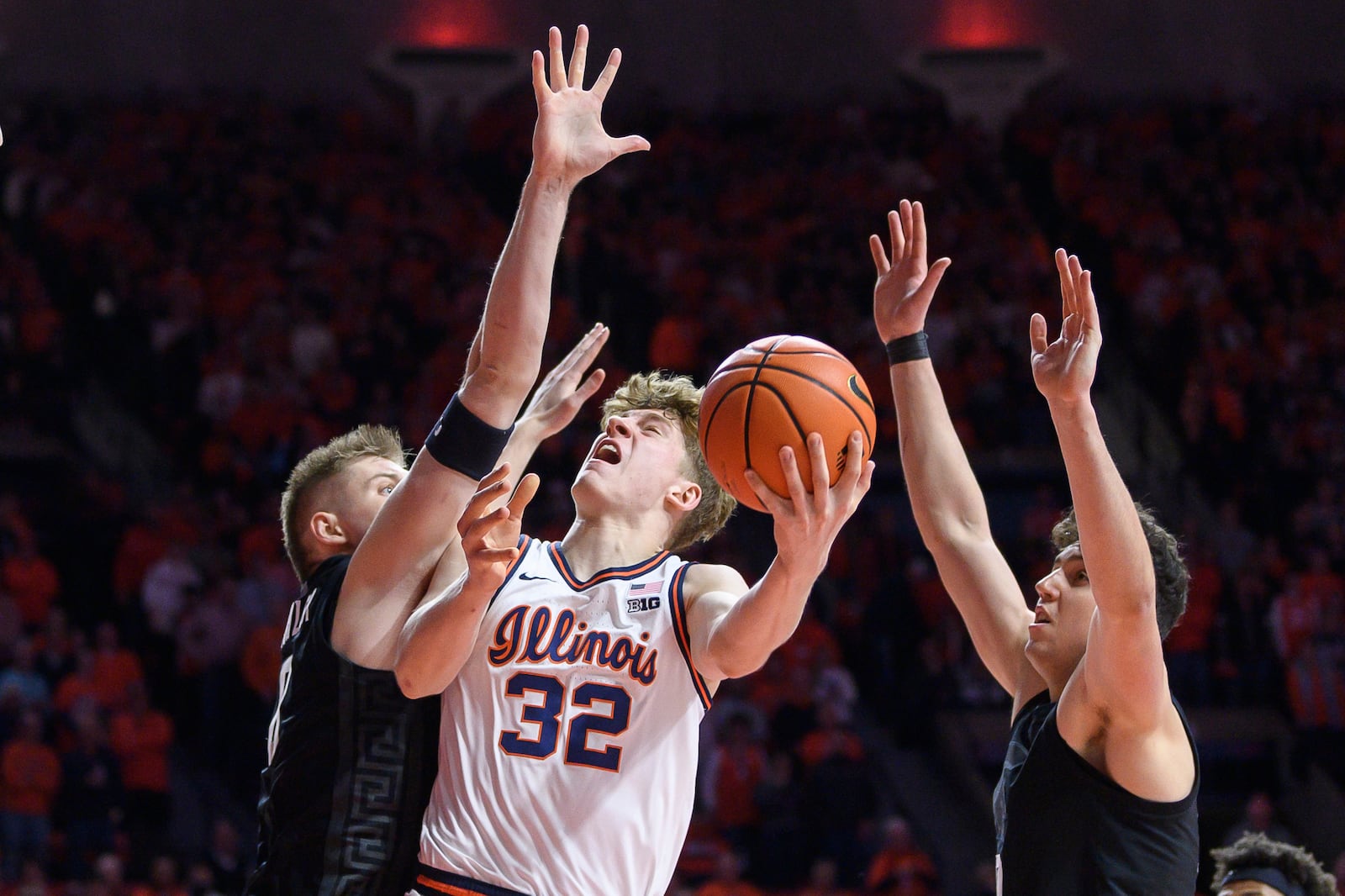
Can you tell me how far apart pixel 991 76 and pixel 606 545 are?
1730cm

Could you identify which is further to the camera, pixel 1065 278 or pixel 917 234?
pixel 917 234

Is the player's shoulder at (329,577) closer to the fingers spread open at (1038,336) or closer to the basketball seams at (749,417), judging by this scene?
the basketball seams at (749,417)

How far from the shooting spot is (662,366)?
43.6 feet

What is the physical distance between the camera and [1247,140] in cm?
1814

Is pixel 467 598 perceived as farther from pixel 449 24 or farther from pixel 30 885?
pixel 449 24

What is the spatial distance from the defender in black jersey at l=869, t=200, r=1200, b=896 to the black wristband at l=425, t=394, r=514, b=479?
1218 millimetres

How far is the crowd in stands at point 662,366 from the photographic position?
30.9 feet

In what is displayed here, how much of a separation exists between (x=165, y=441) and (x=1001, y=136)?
38.1 feet

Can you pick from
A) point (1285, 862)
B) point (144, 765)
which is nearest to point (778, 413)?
point (1285, 862)

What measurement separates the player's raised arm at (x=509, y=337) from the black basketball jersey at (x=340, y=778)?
0.97ft

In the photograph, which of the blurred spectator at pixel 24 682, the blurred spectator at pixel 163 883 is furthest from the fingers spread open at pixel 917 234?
the blurred spectator at pixel 24 682

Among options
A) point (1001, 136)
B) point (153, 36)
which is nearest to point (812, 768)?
point (1001, 136)

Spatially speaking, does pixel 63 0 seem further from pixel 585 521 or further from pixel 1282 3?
pixel 585 521

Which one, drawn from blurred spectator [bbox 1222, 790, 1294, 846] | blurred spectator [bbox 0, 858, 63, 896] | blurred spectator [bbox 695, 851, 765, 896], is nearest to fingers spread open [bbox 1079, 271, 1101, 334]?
blurred spectator [bbox 695, 851, 765, 896]
